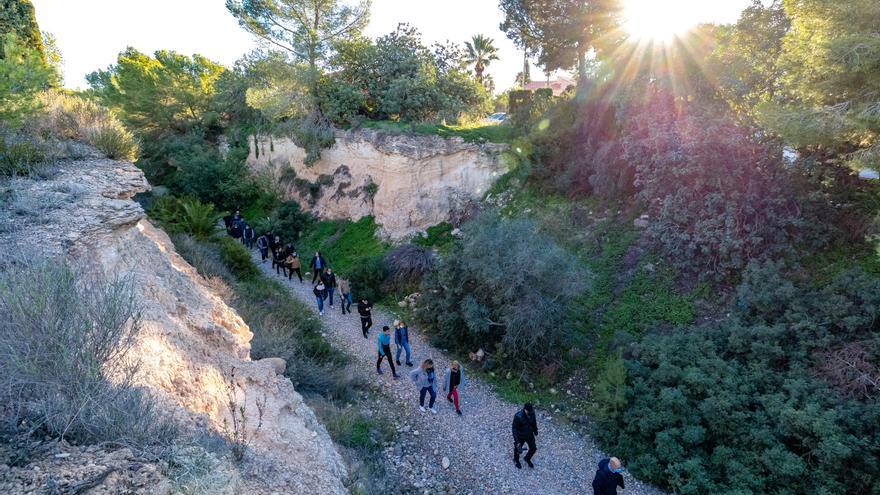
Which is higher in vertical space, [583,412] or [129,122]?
[129,122]

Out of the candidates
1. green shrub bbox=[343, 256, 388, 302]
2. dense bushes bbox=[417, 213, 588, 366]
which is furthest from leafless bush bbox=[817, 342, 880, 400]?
green shrub bbox=[343, 256, 388, 302]

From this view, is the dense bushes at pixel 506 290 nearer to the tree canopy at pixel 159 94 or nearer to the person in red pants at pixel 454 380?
the person in red pants at pixel 454 380

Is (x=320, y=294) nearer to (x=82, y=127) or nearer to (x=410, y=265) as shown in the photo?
(x=410, y=265)

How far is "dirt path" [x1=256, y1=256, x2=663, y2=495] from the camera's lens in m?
7.26

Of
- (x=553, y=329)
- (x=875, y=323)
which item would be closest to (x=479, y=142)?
(x=553, y=329)

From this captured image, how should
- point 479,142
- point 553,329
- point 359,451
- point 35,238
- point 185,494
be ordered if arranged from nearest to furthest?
point 185,494 → point 35,238 → point 359,451 → point 553,329 → point 479,142

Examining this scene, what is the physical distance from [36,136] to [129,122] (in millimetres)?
17923

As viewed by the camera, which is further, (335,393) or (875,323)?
(335,393)

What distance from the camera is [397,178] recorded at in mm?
18375

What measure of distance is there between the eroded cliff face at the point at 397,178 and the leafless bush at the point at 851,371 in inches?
455

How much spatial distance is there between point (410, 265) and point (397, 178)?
5614 mm

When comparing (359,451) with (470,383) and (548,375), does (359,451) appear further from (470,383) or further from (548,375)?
(548,375)

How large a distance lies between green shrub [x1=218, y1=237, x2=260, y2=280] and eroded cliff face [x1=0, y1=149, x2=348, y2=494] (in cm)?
522

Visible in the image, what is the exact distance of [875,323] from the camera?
7438mm
